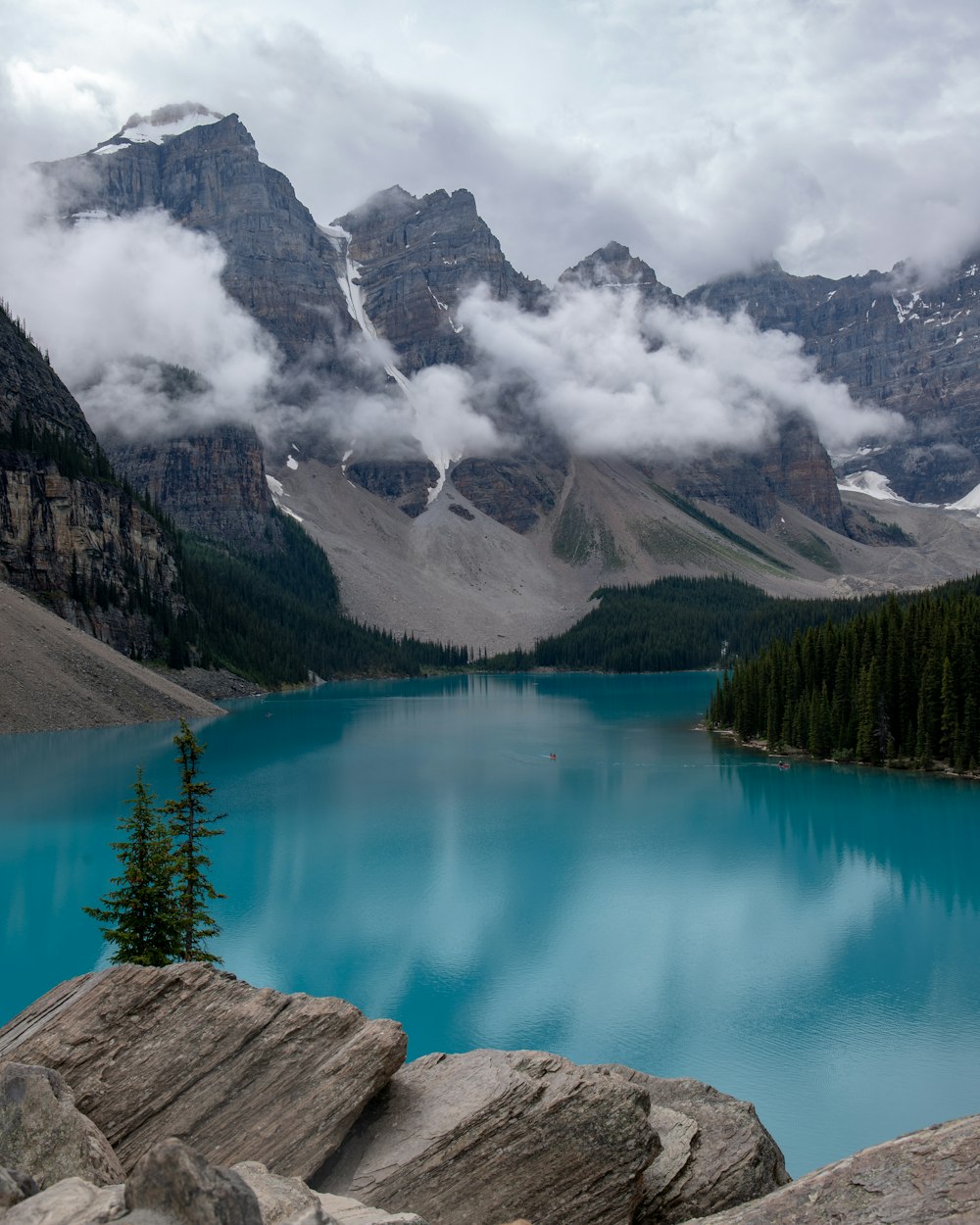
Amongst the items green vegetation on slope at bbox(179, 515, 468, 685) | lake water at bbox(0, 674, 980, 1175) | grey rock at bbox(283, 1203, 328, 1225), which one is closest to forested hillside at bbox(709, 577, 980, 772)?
lake water at bbox(0, 674, 980, 1175)

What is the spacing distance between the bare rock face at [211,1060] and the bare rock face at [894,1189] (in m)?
4.51

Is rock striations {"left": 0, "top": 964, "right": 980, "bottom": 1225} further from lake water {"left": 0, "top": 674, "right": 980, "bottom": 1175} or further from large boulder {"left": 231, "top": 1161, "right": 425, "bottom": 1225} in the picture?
lake water {"left": 0, "top": 674, "right": 980, "bottom": 1175}

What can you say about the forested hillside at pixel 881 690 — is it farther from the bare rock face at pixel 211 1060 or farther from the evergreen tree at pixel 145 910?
the bare rock face at pixel 211 1060

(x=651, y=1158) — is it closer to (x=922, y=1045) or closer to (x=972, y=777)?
(x=922, y=1045)

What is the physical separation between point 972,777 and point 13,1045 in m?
62.5

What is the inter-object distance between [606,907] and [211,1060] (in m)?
24.4

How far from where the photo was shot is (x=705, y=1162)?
36.9 feet

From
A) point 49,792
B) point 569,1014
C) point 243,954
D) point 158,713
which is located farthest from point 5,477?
point 569,1014

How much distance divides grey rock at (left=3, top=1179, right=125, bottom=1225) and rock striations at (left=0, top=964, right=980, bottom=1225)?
45.5 inches

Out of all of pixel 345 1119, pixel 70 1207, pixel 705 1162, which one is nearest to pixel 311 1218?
pixel 70 1207

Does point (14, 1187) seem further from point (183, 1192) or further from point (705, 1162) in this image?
point (705, 1162)

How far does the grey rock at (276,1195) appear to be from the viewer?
7.66 meters

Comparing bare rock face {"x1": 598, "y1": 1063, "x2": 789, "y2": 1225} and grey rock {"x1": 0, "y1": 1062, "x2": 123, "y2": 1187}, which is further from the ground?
grey rock {"x1": 0, "y1": 1062, "x2": 123, "y2": 1187}

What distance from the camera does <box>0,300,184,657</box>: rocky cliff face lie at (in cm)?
10962
